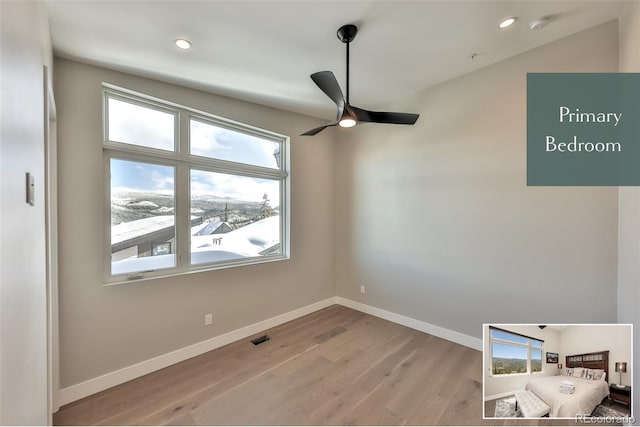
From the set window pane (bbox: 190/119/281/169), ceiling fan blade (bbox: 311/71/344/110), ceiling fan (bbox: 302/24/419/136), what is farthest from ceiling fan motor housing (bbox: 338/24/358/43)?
window pane (bbox: 190/119/281/169)

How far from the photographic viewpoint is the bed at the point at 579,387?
1298 mm

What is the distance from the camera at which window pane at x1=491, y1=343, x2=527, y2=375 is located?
55.1 inches

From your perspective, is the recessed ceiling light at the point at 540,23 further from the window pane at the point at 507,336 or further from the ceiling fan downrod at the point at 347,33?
the window pane at the point at 507,336

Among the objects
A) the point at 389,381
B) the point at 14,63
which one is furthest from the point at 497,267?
the point at 14,63

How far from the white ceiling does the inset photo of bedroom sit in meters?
2.22

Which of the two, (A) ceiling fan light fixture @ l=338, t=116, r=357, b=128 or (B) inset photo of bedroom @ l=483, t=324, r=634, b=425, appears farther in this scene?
(A) ceiling fan light fixture @ l=338, t=116, r=357, b=128

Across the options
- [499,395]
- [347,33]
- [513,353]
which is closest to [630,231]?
[513,353]

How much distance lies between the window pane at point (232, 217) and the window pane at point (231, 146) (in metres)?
0.23

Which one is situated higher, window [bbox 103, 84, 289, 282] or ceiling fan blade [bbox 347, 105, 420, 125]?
ceiling fan blade [bbox 347, 105, 420, 125]

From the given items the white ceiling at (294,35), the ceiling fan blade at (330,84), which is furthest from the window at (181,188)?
the ceiling fan blade at (330,84)

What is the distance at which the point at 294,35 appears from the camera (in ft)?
6.38

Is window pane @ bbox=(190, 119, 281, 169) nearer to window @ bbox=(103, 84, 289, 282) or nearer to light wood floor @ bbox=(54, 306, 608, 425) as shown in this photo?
window @ bbox=(103, 84, 289, 282)

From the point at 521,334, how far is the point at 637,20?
214cm

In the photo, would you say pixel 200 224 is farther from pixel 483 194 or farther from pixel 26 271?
pixel 483 194
